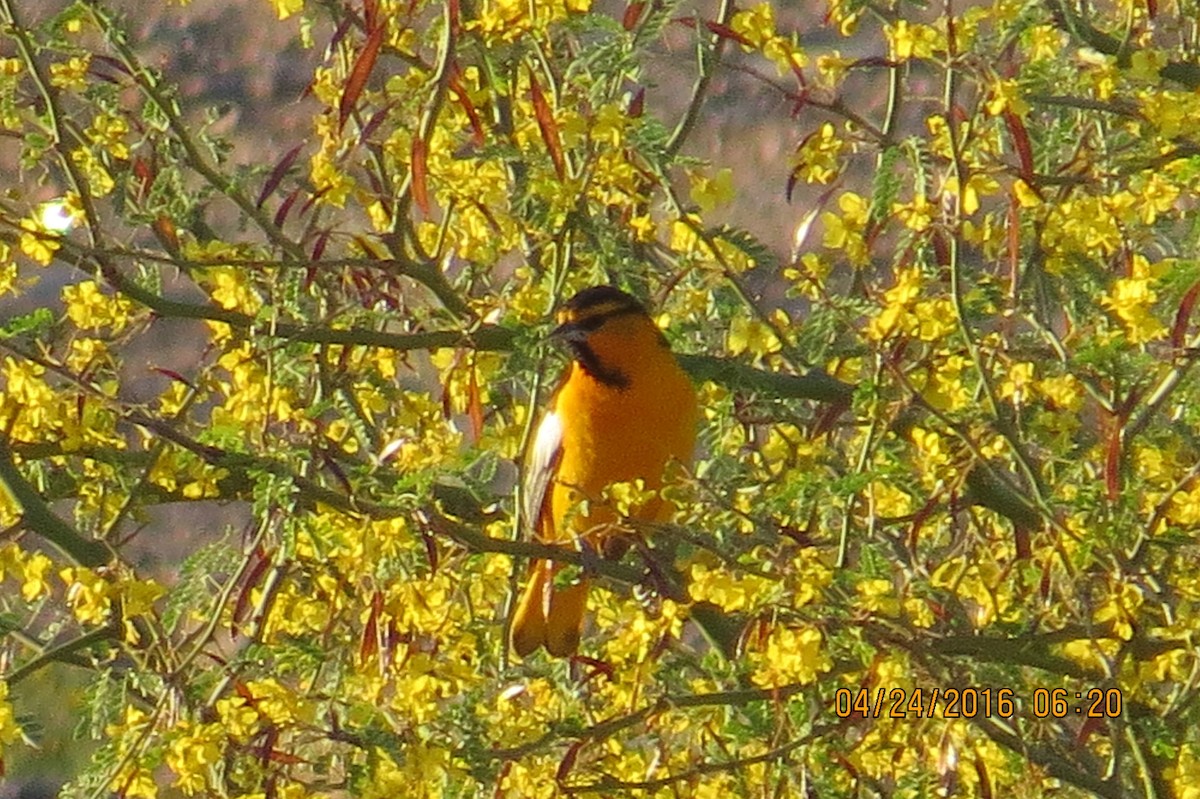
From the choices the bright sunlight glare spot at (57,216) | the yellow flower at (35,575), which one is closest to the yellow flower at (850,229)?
the bright sunlight glare spot at (57,216)

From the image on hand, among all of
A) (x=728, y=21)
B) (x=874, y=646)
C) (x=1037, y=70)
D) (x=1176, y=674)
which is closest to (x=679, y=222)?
(x=728, y=21)

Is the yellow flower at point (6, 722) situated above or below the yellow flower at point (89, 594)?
below

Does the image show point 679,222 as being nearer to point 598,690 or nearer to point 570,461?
point 598,690

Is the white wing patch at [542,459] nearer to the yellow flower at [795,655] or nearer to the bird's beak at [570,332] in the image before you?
the bird's beak at [570,332]

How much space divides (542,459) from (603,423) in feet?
0.35

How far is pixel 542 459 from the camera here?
103 inches

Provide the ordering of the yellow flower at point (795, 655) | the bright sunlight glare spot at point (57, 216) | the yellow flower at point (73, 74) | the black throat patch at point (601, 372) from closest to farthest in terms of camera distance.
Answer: the yellow flower at point (795, 655)
the bright sunlight glare spot at point (57, 216)
the yellow flower at point (73, 74)
the black throat patch at point (601, 372)

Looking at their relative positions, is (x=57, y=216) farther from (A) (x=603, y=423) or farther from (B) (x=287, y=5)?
(A) (x=603, y=423)

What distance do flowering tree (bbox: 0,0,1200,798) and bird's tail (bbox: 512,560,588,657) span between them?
0.23 ft

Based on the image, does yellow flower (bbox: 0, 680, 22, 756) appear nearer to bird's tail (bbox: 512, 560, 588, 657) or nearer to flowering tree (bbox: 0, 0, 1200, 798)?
flowering tree (bbox: 0, 0, 1200, 798)

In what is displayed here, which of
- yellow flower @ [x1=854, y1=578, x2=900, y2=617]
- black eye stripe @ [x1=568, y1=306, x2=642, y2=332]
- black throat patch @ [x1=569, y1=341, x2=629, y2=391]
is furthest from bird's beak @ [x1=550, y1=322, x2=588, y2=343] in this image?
yellow flower @ [x1=854, y1=578, x2=900, y2=617]

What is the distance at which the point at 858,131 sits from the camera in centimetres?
203


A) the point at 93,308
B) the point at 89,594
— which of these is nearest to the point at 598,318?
the point at 93,308

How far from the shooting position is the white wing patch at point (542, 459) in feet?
8.03
